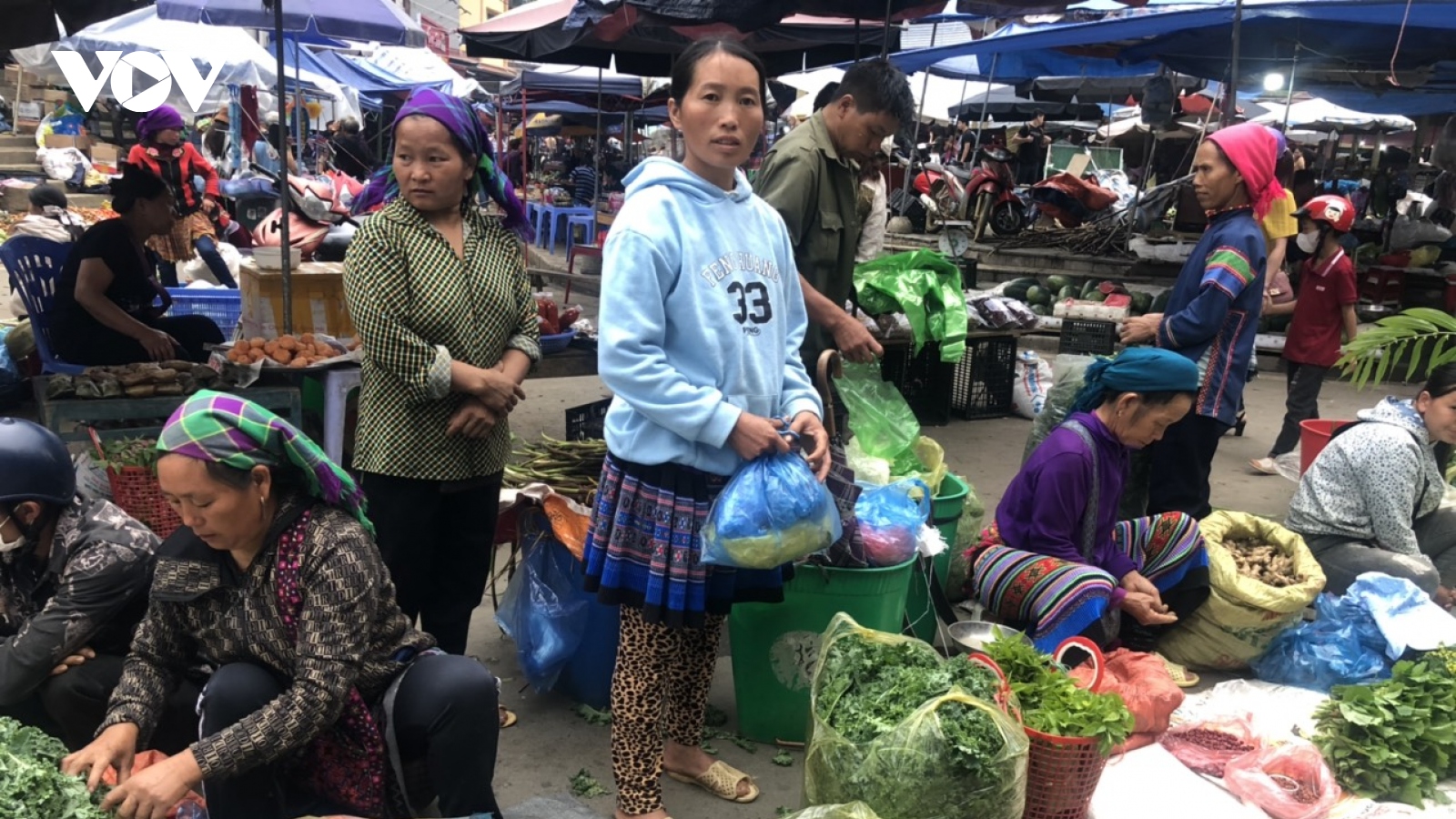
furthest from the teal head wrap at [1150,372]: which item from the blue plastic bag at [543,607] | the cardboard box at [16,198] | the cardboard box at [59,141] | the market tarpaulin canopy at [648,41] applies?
the cardboard box at [59,141]

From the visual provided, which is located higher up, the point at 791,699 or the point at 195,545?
the point at 195,545

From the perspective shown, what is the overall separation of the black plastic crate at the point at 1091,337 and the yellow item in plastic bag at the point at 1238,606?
6.21ft

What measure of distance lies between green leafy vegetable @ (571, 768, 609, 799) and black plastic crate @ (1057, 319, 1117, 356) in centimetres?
390

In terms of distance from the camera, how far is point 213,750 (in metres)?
1.91

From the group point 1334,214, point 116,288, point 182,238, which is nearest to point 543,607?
point 116,288

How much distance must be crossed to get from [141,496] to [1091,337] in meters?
4.75

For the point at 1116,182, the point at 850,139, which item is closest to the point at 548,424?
the point at 850,139

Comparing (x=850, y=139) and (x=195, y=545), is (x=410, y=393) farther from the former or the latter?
(x=850, y=139)

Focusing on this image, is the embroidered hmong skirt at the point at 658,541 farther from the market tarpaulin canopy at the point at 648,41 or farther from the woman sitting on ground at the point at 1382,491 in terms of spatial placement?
the market tarpaulin canopy at the point at 648,41

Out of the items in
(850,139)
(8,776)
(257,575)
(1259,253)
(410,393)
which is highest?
(850,139)

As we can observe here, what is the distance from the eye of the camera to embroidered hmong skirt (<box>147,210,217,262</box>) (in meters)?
6.77

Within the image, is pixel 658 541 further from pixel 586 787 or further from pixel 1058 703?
pixel 1058 703

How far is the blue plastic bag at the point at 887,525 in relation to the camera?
2.96 metres

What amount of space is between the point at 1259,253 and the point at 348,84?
52.1 feet
